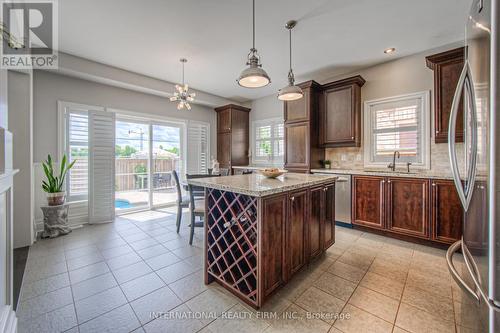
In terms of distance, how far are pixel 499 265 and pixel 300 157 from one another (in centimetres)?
338

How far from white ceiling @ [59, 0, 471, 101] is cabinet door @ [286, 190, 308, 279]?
2.12 metres

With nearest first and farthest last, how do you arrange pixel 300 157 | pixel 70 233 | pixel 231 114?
pixel 70 233
pixel 300 157
pixel 231 114

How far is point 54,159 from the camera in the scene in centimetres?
346

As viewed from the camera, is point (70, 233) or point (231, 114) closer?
point (70, 233)

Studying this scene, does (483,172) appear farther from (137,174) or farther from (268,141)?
(137,174)

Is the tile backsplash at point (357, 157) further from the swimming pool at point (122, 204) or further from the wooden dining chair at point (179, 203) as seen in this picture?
the swimming pool at point (122, 204)

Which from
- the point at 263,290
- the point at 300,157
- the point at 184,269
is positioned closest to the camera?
the point at 263,290

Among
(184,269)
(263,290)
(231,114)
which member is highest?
(231,114)

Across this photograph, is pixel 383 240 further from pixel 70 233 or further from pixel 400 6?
pixel 70 233

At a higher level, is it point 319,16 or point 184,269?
point 319,16

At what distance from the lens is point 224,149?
18.5ft

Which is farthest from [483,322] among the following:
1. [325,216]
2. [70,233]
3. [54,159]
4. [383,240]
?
[54,159]

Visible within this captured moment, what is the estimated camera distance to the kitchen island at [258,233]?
156cm
